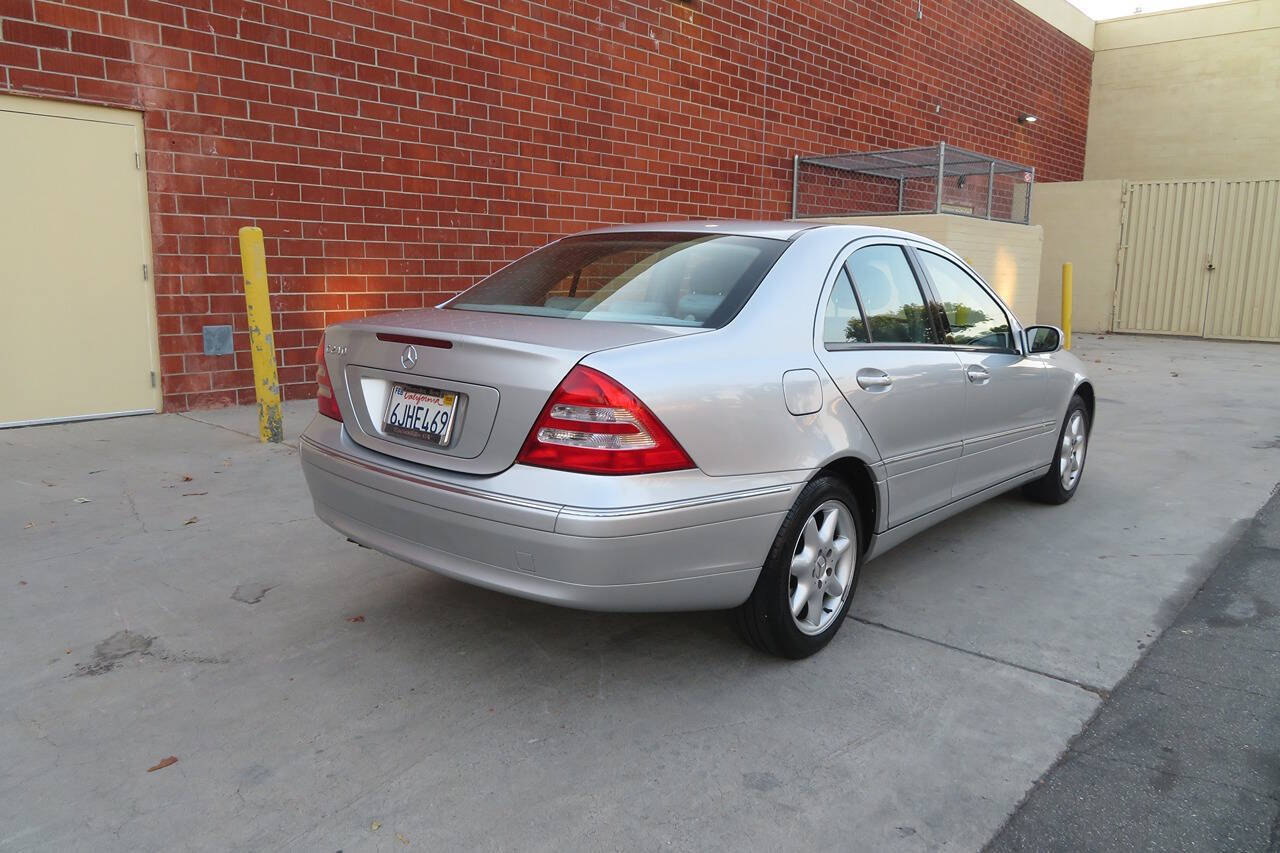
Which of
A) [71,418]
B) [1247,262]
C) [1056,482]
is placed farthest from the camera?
[1247,262]

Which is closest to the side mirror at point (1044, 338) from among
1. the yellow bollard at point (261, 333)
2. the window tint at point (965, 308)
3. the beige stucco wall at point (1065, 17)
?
the window tint at point (965, 308)

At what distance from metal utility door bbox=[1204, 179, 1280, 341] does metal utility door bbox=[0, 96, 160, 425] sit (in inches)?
632

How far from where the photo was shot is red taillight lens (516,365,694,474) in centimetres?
261

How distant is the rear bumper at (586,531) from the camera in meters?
2.58

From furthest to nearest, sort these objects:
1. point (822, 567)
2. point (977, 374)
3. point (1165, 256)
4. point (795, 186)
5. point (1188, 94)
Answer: point (1188, 94) < point (1165, 256) < point (795, 186) < point (977, 374) < point (822, 567)

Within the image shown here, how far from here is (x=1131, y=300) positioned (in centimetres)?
1689

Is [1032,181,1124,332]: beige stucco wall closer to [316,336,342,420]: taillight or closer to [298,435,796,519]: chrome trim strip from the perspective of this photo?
[298,435,796,519]: chrome trim strip

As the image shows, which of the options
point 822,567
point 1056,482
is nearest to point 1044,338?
point 1056,482

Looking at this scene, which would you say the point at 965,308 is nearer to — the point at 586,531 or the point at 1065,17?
the point at 586,531

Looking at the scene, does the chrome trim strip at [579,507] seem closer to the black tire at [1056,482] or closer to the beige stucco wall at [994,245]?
the black tire at [1056,482]

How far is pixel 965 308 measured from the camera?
4.38 meters

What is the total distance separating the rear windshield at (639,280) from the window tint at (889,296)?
431 mm

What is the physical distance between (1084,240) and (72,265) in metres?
16.3

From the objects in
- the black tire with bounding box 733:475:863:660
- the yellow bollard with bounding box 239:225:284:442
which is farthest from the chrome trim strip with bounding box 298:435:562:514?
the yellow bollard with bounding box 239:225:284:442
